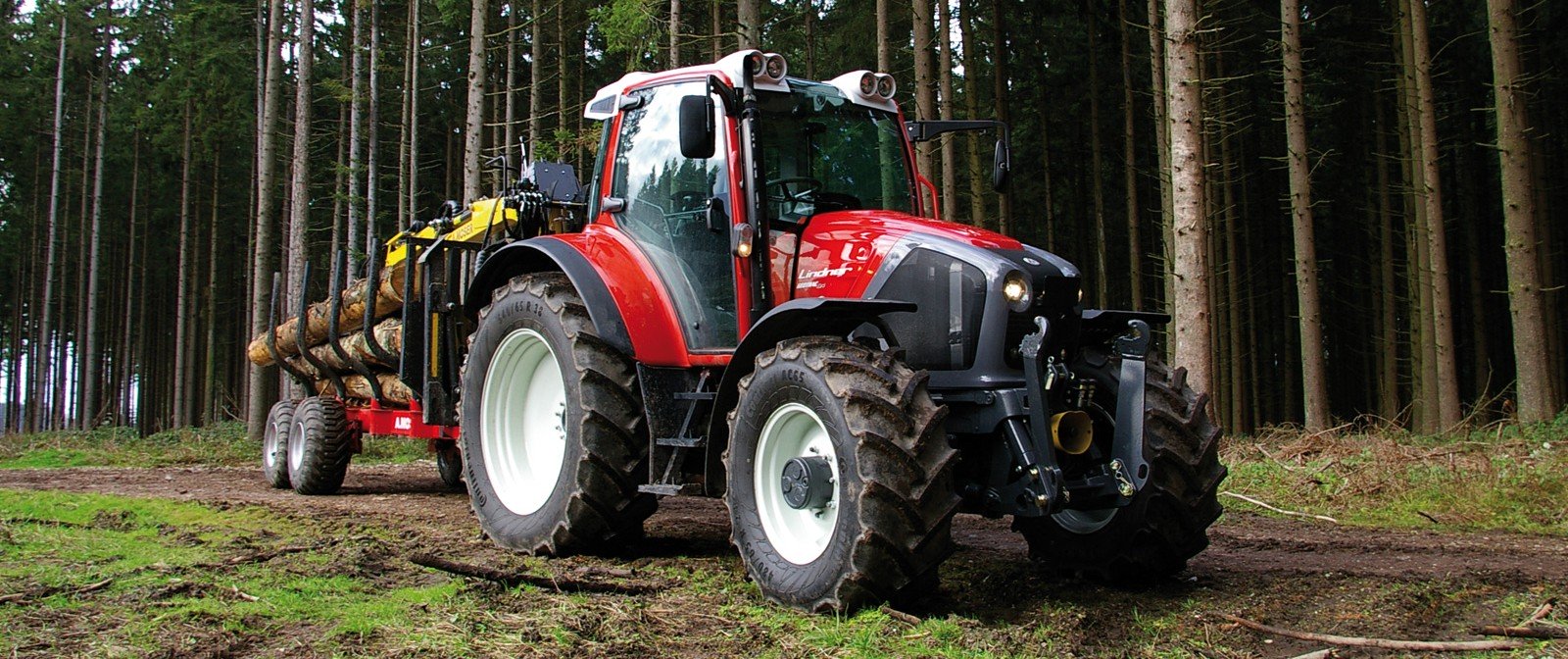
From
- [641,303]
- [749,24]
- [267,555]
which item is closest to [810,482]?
[641,303]

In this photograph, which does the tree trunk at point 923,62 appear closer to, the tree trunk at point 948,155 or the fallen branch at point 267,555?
the tree trunk at point 948,155

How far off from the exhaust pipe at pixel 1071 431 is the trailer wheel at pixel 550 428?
2209mm

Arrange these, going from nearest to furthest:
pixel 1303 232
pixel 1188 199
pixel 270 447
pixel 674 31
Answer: pixel 1188 199 → pixel 270 447 → pixel 1303 232 → pixel 674 31

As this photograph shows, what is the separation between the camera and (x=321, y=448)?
980cm


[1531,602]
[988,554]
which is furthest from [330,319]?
[1531,602]

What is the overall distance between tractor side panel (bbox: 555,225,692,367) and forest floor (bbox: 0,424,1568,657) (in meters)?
1.11

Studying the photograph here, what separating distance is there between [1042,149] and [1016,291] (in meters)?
21.8

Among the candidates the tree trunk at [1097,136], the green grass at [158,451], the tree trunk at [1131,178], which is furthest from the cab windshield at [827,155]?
the tree trunk at [1097,136]

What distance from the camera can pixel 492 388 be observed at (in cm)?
694

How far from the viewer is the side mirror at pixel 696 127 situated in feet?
16.5

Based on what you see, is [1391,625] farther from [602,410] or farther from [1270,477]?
[1270,477]

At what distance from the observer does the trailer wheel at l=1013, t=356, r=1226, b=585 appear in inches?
193

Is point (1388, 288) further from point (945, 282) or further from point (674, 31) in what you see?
point (945, 282)

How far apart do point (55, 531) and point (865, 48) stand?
1811 cm
